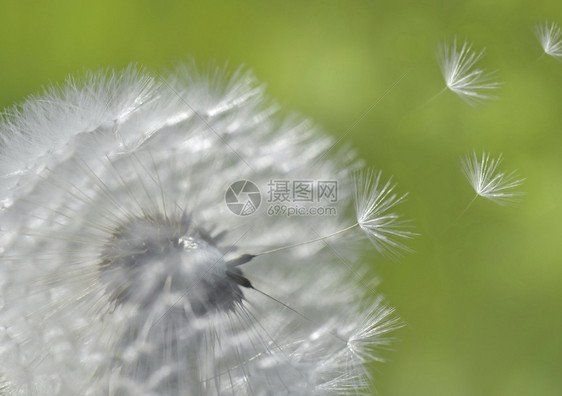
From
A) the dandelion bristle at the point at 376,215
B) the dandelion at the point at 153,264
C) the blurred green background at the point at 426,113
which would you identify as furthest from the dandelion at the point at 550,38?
the dandelion at the point at 153,264

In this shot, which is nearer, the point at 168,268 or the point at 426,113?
the point at 168,268

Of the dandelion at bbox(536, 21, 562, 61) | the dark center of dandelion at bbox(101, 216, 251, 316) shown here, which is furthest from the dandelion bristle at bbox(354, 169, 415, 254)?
the dandelion at bbox(536, 21, 562, 61)

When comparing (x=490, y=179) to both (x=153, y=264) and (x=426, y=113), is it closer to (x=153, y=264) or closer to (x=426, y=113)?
(x=426, y=113)

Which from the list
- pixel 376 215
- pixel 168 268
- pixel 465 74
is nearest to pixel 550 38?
pixel 465 74

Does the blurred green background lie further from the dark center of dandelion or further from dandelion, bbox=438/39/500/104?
the dark center of dandelion

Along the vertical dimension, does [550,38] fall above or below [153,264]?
above

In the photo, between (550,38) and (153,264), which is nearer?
(153,264)

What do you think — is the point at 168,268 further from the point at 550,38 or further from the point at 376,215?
the point at 550,38
